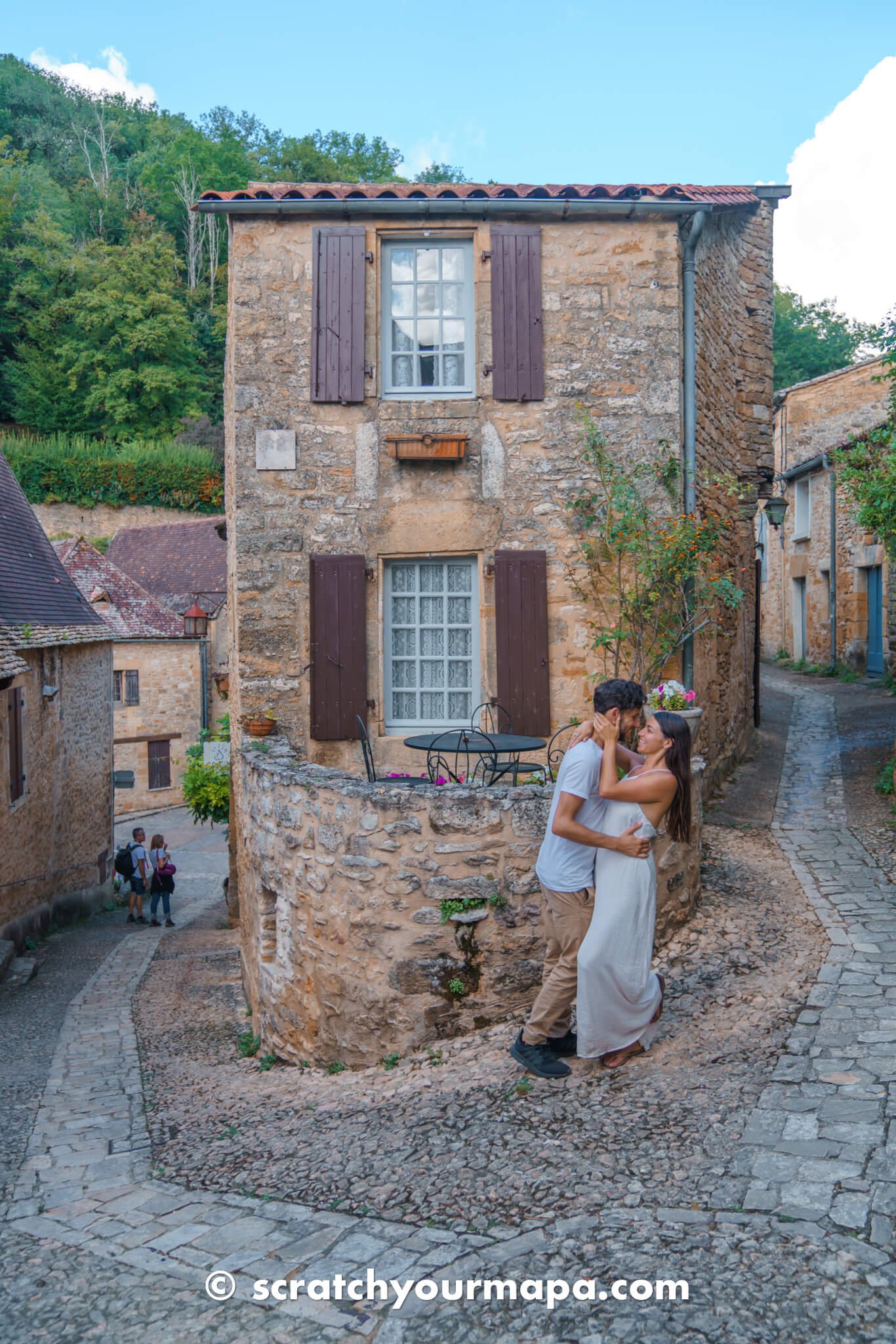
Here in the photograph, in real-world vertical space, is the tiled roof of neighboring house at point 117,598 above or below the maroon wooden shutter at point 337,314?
below

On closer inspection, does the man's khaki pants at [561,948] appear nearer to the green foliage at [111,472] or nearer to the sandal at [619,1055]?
the sandal at [619,1055]

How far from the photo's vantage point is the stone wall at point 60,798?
13047 mm

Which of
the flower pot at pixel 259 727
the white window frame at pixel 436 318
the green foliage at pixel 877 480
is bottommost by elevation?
the flower pot at pixel 259 727

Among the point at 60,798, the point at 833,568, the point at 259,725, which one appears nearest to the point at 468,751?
the point at 259,725

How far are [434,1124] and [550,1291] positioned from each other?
4.59ft

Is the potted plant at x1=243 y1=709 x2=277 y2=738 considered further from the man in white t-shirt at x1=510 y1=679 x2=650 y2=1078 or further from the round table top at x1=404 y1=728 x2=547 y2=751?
the man in white t-shirt at x1=510 y1=679 x2=650 y2=1078

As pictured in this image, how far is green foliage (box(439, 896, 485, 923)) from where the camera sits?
5.35 meters

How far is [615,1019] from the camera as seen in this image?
14.2ft

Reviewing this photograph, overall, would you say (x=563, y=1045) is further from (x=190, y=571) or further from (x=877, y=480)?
Result: (x=190, y=571)

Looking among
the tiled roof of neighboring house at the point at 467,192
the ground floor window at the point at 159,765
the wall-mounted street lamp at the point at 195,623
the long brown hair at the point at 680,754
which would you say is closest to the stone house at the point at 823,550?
the tiled roof of neighboring house at the point at 467,192

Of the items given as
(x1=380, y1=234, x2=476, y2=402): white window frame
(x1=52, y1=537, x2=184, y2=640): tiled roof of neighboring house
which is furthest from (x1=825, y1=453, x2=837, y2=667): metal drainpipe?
(x1=52, y1=537, x2=184, y2=640): tiled roof of neighboring house

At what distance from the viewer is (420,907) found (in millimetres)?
5383

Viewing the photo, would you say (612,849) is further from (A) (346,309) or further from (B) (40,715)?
(B) (40,715)

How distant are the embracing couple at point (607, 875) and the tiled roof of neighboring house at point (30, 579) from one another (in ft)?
35.9
